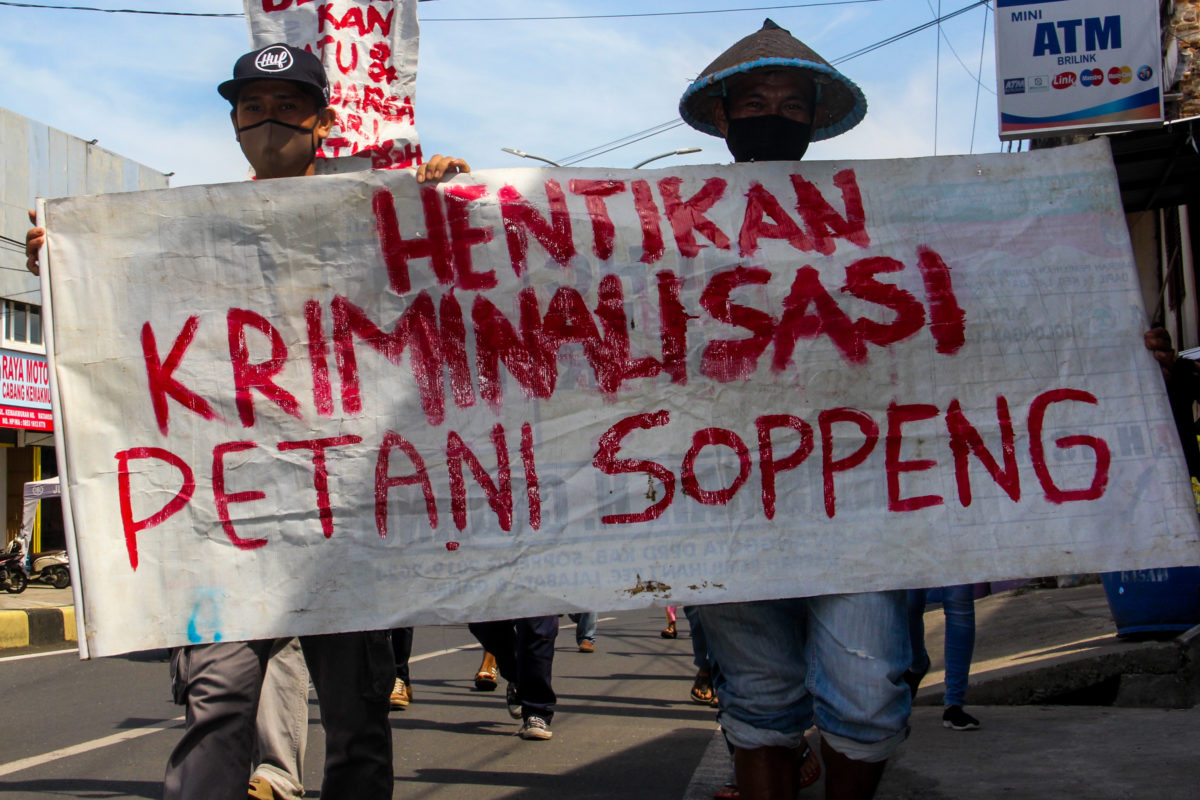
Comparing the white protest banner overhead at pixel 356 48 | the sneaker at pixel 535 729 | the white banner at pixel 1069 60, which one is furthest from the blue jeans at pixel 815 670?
the white banner at pixel 1069 60

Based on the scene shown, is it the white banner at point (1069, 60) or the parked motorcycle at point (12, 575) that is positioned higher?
the white banner at point (1069, 60)

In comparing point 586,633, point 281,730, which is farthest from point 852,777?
point 586,633

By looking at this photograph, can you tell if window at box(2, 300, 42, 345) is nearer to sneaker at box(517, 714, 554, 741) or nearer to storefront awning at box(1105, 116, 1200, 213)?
sneaker at box(517, 714, 554, 741)

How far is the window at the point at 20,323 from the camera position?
21734mm

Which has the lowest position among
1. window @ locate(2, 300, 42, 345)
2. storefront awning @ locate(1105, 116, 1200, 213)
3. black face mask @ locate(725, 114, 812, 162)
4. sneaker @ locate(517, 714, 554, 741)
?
sneaker @ locate(517, 714, 554, 741)

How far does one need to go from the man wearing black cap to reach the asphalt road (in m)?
1.60

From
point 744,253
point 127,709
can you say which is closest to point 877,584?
point 744,253

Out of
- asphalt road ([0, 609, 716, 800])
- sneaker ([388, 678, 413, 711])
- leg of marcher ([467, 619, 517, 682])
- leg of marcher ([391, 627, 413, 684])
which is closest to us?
asphalt road ([0, 609, 716, 800])

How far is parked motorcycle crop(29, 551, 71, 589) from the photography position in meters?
18.0

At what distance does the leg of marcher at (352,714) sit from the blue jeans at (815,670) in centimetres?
80

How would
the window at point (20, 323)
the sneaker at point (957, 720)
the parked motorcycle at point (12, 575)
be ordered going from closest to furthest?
the sneaker at point (957, 720) < the parked motorcycle at point (12, 575) < the window at point (20, 323)

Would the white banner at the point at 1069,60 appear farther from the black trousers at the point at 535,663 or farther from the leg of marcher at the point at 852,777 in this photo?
the leg of marcher at the point at 852,777

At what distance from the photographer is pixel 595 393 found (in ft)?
8.86

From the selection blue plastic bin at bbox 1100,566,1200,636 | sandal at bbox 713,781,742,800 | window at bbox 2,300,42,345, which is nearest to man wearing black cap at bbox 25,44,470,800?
sandal at bbox 713,781,742,800
